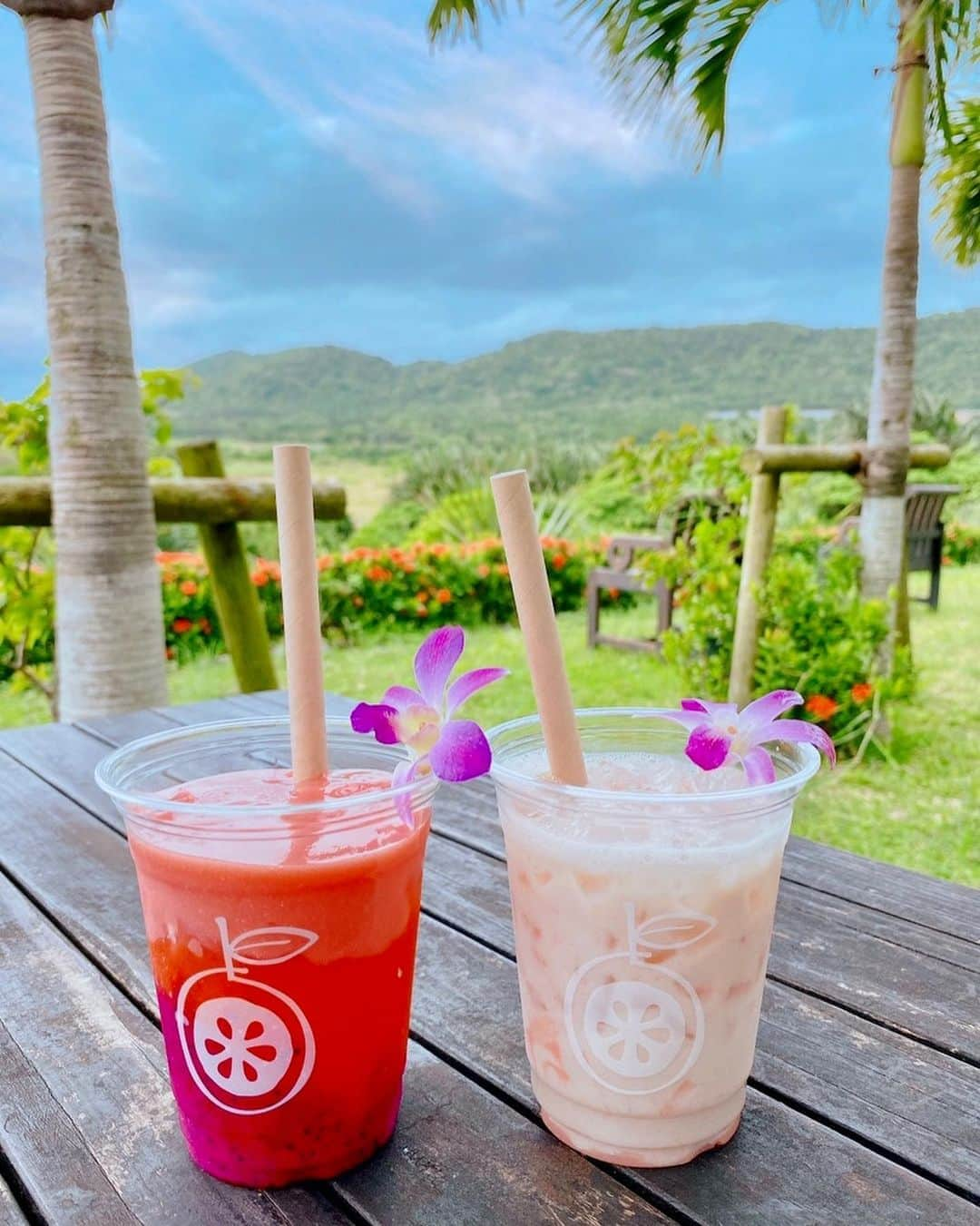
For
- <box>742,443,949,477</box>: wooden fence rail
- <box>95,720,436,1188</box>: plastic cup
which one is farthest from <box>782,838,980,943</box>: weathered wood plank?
<box>742,443,949,477</box>: wooden fence rail

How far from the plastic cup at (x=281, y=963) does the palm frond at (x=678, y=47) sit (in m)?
3.89

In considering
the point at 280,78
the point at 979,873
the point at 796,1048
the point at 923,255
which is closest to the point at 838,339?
the point at 280,78

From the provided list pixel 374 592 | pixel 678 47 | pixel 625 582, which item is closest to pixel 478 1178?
pixel 678 47

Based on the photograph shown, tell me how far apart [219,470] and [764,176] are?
72.0 metres

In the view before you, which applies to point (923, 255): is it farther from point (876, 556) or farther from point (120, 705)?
point (120, 705)

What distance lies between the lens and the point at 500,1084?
72cm

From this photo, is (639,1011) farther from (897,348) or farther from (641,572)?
(641,572)

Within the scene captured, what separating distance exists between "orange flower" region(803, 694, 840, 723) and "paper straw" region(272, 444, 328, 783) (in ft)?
11.7

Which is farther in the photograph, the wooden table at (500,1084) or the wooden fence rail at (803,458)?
the wooden fence rail at (803,458)

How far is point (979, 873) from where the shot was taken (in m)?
3.08

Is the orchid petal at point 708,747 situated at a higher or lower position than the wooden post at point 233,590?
higher

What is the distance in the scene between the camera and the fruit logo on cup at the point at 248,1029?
58 cm

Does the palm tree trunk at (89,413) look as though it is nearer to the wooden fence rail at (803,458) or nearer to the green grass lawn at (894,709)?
the green grass lawn at (894,709)

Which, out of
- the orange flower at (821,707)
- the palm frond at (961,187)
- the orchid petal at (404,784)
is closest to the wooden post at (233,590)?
the orange flower at (821,707)
